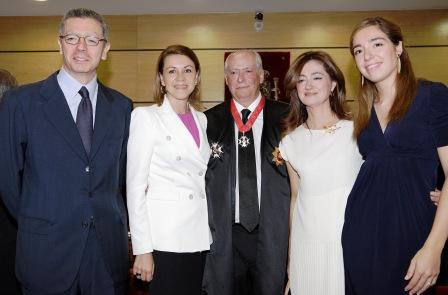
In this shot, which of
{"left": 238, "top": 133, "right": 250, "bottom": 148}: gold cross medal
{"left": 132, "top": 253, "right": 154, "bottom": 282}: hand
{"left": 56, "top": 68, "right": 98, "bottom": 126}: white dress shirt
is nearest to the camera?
{"left": 56, "top": 68, "right": 98, "bottom": 126}: white dress shirt

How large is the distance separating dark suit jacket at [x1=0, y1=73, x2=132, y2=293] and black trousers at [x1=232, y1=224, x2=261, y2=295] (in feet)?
2.93

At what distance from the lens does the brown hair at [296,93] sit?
7.54 ft

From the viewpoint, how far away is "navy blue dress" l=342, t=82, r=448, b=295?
172 cm

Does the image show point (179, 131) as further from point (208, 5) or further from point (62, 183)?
point (208, 5)

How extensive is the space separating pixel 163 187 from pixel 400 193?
46.4 inches

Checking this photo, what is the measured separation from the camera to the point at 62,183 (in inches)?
72.2

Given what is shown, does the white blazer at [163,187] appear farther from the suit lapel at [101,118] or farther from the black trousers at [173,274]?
the suit lapel at [101,118]

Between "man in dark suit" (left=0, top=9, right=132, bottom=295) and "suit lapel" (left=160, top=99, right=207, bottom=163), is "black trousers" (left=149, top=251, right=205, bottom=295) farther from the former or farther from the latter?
"suit lapel" (left=160, top=99, right=207, bottom=163)

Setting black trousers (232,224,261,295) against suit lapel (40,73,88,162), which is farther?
black trousers (232,224,261,295)

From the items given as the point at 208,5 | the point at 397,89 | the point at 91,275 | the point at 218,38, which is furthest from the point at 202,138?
the point at 218,38

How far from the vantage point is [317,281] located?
209 centimetres

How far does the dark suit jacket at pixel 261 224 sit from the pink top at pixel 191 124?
186 millimetres

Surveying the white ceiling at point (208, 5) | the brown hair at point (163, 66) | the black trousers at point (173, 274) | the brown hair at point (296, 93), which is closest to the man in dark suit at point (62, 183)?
the black trousers at point (173, 274)

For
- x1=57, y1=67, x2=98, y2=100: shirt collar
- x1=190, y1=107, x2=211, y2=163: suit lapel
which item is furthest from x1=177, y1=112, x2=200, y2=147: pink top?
x1=57, y1=67, x2=98, y2=100: shirt collar
